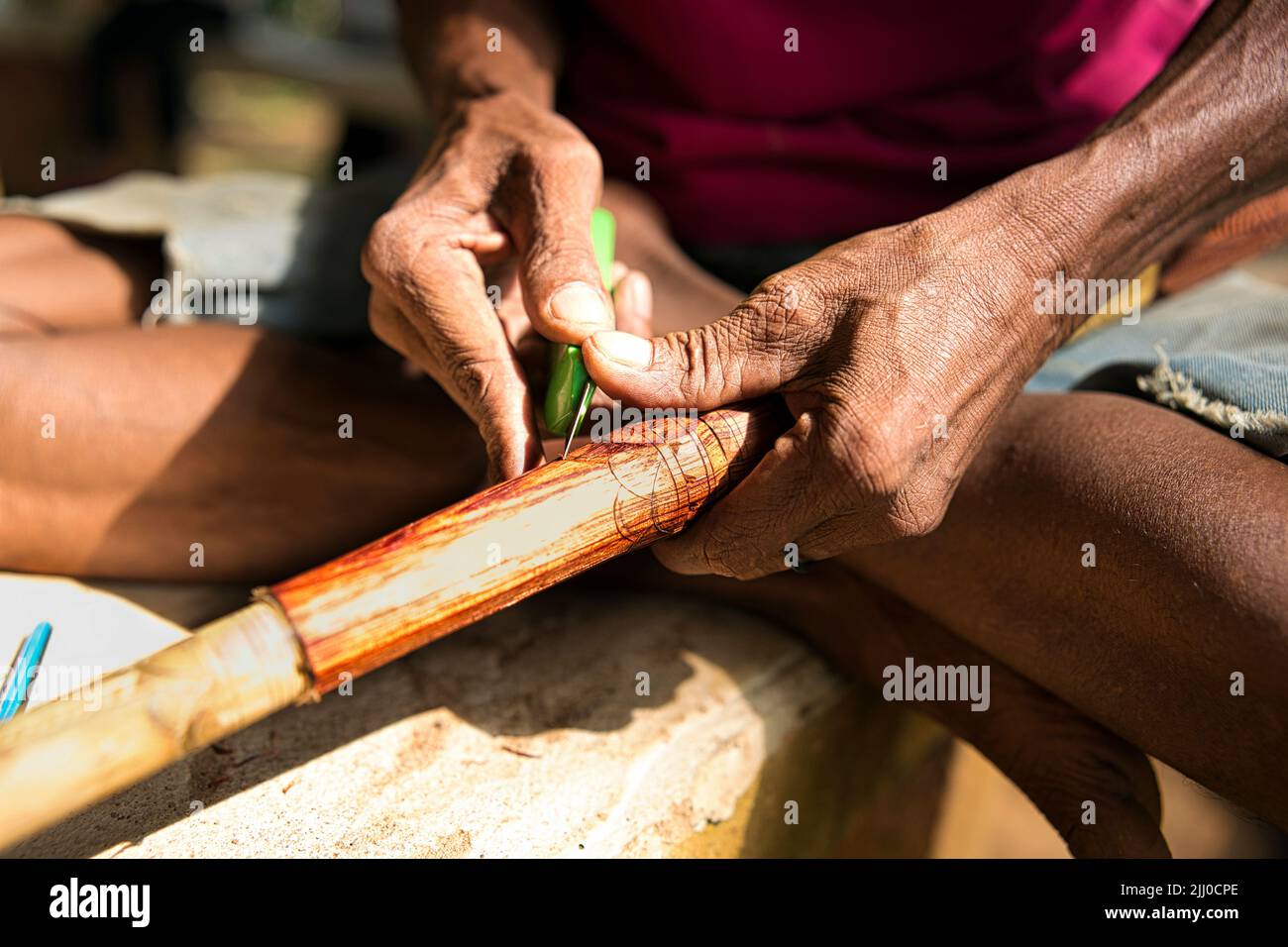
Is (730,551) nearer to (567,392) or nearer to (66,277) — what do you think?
(567,392)

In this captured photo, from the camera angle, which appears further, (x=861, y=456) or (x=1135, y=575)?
(x=1135, y=575)

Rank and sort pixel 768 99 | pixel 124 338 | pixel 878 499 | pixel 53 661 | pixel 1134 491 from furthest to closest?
pixel 768 99, pixel 124 338, pixel 53 661, pixel 1134 491, pixel 878 499

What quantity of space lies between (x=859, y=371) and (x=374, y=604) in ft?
1.37

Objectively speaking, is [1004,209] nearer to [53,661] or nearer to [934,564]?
[934,564]

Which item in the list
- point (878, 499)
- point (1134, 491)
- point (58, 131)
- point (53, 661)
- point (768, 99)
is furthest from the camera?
point (58, 131)

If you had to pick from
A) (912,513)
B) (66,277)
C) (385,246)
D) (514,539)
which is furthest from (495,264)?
(66,277)

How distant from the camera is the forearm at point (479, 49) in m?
1.20

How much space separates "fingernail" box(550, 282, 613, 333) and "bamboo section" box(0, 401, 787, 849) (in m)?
0.10

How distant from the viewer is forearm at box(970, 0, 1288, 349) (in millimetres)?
880

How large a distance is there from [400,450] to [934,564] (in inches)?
25.5

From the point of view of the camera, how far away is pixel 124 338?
1137 mm

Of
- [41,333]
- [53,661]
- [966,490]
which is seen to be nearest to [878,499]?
[966,490]

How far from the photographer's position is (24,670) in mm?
937

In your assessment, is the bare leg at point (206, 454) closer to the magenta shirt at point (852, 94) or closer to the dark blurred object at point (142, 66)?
the magenta shirt at point (852, 94)
